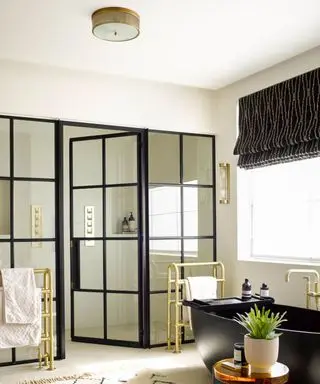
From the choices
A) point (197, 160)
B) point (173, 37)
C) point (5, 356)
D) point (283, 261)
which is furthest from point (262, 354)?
point (197, 160)

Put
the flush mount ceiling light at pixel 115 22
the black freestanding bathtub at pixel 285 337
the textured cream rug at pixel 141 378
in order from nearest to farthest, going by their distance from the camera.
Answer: the black freestanding bathtub at pixel 285 337, the flush mount ceiling light at pixel 115 22, the textured cream rug at pixel 141 378

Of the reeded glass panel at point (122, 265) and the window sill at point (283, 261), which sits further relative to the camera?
the reeded glass panel at point (122, 265)

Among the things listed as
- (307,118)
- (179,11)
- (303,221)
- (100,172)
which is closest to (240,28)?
(179,11)

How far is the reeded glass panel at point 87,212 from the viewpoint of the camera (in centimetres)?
541

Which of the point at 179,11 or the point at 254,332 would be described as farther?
the point at 179,11

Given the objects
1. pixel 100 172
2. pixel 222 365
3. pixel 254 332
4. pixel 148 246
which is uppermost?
pixel 100 172

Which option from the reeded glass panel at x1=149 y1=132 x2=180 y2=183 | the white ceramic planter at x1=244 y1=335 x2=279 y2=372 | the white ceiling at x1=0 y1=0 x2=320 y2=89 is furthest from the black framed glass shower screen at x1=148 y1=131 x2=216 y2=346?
the white ceramic planter at x1=244 y1=335 x2=279 y2=372

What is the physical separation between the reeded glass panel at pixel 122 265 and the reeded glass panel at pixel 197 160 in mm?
917

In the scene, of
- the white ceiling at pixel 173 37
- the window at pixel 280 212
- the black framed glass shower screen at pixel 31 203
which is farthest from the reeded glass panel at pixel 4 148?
the window at pixel 280 212

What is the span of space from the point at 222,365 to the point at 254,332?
0.30 meters

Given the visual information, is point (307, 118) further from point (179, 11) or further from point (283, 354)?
point (283, 354)

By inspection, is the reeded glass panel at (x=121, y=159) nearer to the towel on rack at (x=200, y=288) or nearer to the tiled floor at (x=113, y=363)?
the towel on rack at (x=200, y=288)

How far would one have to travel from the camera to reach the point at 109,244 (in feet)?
17.4

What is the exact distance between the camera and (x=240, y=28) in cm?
386
